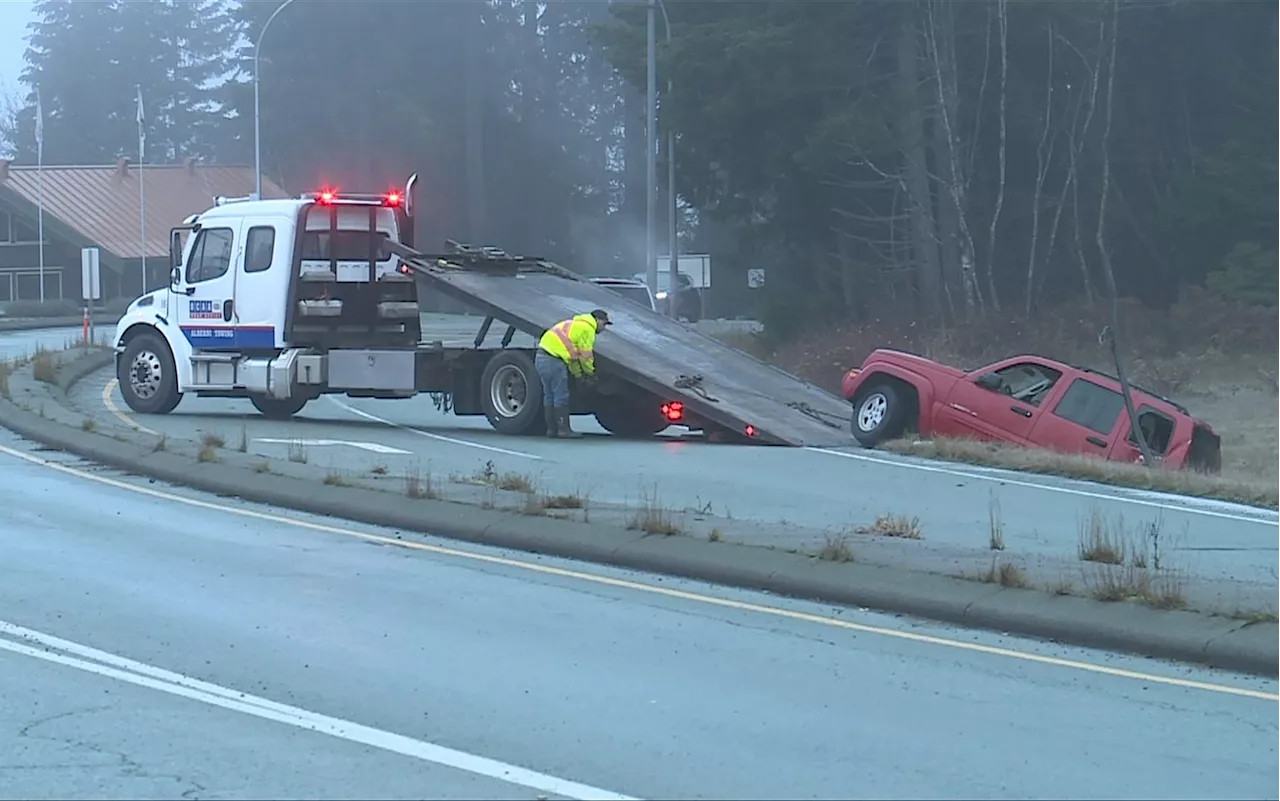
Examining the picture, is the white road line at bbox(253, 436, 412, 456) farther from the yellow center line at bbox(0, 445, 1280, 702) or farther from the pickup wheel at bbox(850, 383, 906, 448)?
the pickup wheel at bbox(850, 383, 906, 448)

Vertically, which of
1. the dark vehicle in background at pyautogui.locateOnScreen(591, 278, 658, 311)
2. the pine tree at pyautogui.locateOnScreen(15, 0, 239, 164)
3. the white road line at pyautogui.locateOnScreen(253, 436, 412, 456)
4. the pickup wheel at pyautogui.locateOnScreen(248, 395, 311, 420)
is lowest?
the white road line at pyautogui.locateOnScreen(253, 436, 412, 456)

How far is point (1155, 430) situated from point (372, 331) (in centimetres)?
1063

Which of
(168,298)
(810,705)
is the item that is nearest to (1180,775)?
(810,705)

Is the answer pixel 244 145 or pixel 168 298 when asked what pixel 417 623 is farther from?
pixel 244 145

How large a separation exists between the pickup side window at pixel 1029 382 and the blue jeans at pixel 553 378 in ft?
17.2

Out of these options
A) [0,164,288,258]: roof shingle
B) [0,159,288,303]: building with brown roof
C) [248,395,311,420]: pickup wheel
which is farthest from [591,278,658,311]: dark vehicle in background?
[0,159,288,303]: building with brown roof

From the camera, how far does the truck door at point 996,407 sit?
2091 centimetres

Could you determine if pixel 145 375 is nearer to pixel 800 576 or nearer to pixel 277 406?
pixel 277 406

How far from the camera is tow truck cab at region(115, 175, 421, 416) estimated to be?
23.8 meters

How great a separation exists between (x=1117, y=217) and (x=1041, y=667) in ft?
127

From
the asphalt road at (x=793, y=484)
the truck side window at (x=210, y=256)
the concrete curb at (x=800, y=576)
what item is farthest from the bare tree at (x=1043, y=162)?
the concrete curb at (x=800, y=576)

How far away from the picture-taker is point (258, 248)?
24.0 metres

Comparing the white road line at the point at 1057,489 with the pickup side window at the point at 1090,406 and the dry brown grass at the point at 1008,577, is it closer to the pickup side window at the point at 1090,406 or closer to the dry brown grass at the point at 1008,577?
the pickup side window at the point at 1090,406

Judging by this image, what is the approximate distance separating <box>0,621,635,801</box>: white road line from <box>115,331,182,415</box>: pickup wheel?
48.6 ft
